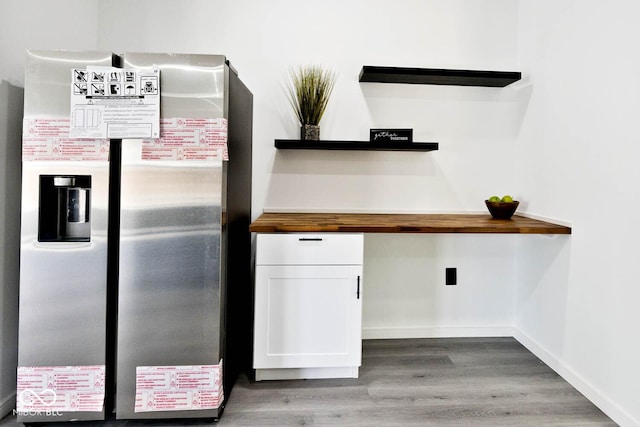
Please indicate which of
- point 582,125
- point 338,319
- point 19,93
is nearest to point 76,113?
point 19,93

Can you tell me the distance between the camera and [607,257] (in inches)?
69.2

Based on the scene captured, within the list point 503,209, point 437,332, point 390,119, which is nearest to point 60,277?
point 390,119

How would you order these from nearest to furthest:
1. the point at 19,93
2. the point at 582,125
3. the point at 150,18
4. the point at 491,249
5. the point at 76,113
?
the point at 76,113 → the point at 19,93 → the point at 582,125 → the point at 150,18 → the point at 491,249

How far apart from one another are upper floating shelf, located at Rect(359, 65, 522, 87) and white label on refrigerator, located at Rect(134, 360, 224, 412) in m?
1.90

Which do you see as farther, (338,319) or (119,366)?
(338,319)

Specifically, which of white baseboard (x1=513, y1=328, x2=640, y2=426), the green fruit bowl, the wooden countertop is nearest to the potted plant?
the wooden countertop

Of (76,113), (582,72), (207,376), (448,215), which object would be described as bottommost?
(207,376)

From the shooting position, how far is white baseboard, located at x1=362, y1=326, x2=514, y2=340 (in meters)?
2.55

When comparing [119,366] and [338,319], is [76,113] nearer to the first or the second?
[119,366]

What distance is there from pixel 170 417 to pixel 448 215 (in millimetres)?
1986

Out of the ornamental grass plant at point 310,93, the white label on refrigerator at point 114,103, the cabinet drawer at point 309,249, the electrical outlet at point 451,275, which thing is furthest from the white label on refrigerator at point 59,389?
the electrical outlet at point 451,275

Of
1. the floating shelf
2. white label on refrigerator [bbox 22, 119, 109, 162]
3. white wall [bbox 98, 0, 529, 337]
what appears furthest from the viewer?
white wall [bbox 98, 0, 529, 337]

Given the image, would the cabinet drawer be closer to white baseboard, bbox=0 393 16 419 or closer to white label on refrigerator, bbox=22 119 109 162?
white label on refrigerator, bbox=22 119 109 162

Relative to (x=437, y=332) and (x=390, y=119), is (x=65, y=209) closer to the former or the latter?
(x=390, y=119)
